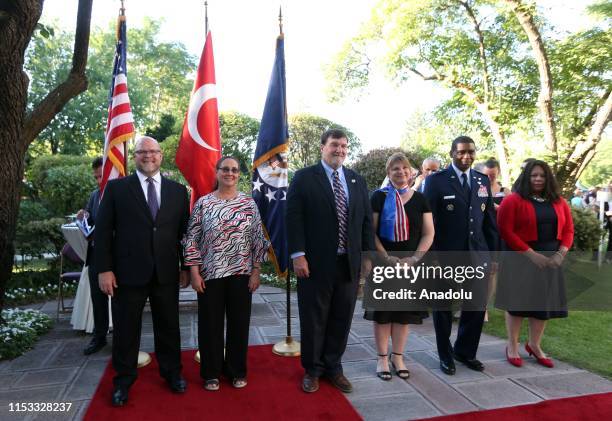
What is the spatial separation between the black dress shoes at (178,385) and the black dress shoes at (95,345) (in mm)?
1281

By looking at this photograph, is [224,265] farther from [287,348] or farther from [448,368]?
[448,368]

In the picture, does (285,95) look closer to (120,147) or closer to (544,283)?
(120,147)

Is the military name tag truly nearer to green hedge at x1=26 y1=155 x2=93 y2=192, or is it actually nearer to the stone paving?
the stone paving

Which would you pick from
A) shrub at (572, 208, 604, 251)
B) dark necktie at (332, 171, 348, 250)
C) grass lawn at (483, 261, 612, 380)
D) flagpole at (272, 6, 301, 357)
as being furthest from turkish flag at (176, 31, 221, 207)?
shrub at (572, 208, 604, 251)

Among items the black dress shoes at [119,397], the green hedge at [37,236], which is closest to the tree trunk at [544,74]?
the black dress shoes at [119,397]

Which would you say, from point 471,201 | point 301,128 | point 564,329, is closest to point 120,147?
point 471,201

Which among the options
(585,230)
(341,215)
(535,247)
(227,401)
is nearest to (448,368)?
(535,247)

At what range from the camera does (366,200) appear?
3236 mm

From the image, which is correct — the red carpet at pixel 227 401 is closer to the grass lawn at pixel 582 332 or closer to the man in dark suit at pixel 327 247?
the man in dark suit at pixel 327 247

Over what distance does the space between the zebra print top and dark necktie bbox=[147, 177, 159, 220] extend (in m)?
0.26

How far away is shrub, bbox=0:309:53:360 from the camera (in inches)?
155

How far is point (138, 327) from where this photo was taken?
2994mm

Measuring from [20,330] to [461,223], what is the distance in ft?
14.4

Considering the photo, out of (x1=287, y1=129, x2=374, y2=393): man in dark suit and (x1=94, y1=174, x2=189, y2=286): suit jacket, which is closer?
(x1=94, y1=174, x2=189, y2=286): suit jacket
